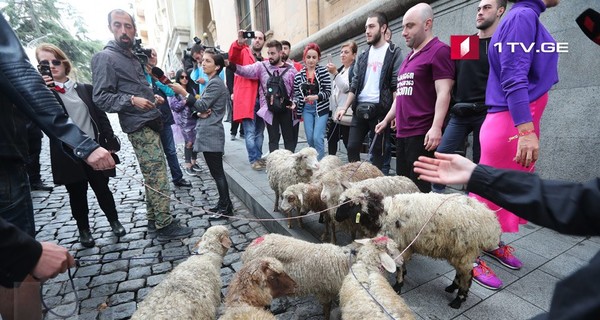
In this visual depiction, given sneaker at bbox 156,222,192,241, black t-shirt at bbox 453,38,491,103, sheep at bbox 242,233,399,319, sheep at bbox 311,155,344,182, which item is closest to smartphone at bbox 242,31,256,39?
sheep at bbox 311,155,344,182

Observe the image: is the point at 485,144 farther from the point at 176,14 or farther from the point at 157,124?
the point at 176,14

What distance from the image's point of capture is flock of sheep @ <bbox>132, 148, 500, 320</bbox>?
2.04 m

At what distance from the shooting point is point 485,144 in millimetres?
2844

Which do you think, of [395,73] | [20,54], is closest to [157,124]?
[20,54]

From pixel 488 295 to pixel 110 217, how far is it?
4792 mm

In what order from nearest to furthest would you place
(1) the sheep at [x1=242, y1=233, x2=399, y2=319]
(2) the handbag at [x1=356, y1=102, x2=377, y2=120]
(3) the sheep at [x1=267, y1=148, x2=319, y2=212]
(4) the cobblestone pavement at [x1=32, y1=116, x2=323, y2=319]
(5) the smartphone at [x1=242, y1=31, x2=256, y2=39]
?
(1) the sheep at [x1=242, y1=233, x2=399, y2=319] < (4) the cobblestone pavement at [x1=32, y1=116, x2=323, y2=319] < (2) the handbag at [x1=356, y1=102, x2=377, y2=120] < (3) the sheep at [x1=267, y1=148, x2=319, y2=212] < (5) the smartphone at [x1=242, y1=31, x2=256, y2=39]

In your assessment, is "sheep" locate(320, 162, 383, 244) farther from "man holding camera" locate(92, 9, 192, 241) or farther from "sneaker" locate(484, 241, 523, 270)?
"man holding camera" locate(92, 9, 192, 241)

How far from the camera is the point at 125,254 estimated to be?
3711 millimetres

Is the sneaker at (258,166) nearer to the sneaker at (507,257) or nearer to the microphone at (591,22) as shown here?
the sneaker at (507,257)

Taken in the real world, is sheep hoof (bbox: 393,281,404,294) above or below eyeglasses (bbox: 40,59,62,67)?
below

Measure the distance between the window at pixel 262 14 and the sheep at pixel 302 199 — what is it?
1259 cm

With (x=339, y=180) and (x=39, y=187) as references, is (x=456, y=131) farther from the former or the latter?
(x=39, y=187)

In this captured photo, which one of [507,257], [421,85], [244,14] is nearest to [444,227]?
[507,257]

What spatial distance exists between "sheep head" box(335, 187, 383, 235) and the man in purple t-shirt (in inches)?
35.5
